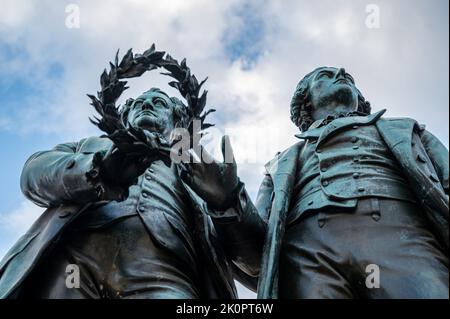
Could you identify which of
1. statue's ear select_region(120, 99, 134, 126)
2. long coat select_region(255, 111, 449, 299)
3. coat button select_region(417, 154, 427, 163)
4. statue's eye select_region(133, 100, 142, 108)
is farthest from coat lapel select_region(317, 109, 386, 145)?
statue's ear select_region(120, 99, 134, 126)

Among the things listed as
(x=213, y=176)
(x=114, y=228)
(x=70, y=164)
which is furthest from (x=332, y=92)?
(x=70, y=164)

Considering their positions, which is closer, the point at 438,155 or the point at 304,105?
the point at 438,155

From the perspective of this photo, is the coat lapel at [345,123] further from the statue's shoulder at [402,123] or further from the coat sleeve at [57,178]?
the coat sleeve at [57,178]

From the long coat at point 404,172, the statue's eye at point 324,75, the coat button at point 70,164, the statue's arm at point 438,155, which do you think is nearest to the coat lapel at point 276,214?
the long coat at point 404,172

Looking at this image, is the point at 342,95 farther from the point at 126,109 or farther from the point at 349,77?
the point at 126,109

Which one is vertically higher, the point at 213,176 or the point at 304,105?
the point at 304,105

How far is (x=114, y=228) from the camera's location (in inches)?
331

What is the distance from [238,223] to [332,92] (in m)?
2.75

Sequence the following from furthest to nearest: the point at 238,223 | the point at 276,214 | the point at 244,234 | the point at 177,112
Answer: the point at 177,112 < the point at 244,234 < the point at 238,223 < the point at 276,214

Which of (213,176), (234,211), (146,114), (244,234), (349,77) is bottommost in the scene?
(244,234)

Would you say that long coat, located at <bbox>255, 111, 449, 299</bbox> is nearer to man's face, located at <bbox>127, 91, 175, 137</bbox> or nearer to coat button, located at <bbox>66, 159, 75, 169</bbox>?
man's face, located at <bbox>127, 91, 175, 137</bbox>

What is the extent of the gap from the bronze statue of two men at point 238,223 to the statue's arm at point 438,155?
0.02 meters
